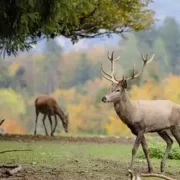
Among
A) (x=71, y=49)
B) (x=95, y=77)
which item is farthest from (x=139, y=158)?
(x=71, y=49)

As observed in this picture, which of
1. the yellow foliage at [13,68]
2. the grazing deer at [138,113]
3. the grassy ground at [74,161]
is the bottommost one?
the grassy ground at [74,161]

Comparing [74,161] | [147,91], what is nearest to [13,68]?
[147,91]

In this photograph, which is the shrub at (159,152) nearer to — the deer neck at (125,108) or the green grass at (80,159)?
the green grass at (80,159)

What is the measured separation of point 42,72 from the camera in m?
73.9

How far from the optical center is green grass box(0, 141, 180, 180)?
1191 centimetres

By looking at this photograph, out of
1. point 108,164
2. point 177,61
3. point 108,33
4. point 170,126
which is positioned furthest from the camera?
point 177,61

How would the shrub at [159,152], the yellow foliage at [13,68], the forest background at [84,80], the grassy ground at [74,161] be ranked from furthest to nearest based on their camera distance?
the yellow foliage at [13,68] → the forest background at [84,80] → the shrub at [159,152] → the grassy ground at [74,161]

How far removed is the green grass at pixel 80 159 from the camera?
39.1ft

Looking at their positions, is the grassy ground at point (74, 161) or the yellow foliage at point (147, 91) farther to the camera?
the yellow foliage at point (147, 91)

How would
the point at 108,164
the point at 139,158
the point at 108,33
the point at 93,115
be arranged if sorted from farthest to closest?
the point at 93,115
the point at 108,33
the point at 139,158
the point at 108,164

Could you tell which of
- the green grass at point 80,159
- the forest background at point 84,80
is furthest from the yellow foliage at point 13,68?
the green grass at point 80,159

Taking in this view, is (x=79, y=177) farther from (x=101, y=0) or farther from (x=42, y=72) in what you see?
(x=42, y=72)

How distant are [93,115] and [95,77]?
13.5 m

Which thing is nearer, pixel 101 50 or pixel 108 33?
pixel 108 33
